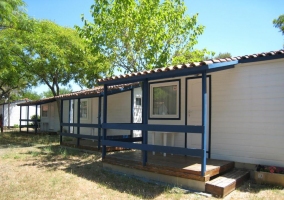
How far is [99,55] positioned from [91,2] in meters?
2.30

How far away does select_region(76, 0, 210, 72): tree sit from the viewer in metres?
9.90

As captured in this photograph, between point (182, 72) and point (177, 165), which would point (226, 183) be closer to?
point (177, 165)

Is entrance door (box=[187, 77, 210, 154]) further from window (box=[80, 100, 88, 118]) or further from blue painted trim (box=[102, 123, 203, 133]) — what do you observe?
window (box=[80, 100, 88, 118])

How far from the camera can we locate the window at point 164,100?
7.78 meters

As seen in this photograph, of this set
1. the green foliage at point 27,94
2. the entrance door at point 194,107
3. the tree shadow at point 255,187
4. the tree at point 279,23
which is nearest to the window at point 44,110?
the green foliage at point 27,94

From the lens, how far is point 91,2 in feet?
35.4

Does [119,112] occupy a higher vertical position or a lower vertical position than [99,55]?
lower

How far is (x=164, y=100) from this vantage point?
810 centimetres

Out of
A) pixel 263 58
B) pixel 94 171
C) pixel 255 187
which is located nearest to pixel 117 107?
pixel 94 171

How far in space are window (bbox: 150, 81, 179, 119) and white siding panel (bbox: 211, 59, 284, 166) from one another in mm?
1289

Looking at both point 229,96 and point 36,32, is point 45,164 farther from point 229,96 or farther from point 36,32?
point 36,32

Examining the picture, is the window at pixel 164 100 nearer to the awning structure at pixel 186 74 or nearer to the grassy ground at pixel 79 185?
the awning structure at pixel 186 74

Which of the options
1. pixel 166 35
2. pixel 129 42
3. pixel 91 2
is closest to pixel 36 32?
pixel 91 2

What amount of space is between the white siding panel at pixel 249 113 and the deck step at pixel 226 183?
563 mm
